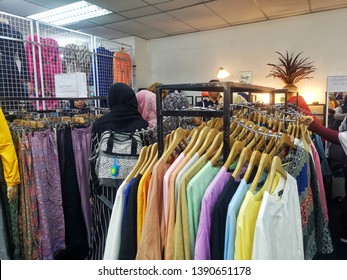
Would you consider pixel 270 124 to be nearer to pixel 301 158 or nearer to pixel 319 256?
pixel 301 158

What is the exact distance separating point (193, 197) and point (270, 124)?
44.3 inches

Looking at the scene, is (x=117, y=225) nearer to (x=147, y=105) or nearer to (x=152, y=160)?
(x=152, y=160)

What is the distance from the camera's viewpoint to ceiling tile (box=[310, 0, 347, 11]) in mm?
4156

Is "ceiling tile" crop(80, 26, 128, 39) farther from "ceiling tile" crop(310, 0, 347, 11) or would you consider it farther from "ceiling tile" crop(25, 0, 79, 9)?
"ceiling tile" crop(310, 0, 347, 11)

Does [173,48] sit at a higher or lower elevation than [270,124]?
higher

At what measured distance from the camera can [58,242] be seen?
7.20ft

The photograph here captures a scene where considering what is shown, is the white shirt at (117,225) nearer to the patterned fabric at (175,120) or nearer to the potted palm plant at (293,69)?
the patterned fabric at (175,120)

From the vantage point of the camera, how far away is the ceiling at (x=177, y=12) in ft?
13.5

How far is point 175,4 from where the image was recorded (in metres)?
4.16

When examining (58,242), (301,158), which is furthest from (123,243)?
(58,242)

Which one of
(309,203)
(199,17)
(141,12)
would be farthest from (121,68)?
(309,203)

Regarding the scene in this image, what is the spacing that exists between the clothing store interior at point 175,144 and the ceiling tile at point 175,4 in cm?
4

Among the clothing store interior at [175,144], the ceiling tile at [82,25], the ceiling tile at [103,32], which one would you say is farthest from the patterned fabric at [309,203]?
the ceiling tile at [103,32]

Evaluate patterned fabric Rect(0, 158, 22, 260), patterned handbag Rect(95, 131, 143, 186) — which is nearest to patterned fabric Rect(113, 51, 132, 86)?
patterned fabric Rect(0, 158, 22, 260)
